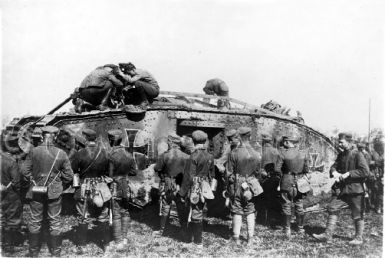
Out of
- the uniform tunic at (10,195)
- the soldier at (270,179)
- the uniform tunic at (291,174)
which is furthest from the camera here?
the soldier at (270,179)

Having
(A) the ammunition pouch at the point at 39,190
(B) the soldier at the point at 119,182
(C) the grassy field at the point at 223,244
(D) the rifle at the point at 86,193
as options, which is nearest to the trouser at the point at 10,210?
(C) the grassy field at the point at 223,244

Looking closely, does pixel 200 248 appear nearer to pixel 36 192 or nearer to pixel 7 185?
pixel 36 192

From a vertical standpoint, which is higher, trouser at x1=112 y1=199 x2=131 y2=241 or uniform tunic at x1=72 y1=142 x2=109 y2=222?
uniform tunic at x1=72 y1=142 x2=109 y2=222

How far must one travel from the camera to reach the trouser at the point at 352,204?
262 inches

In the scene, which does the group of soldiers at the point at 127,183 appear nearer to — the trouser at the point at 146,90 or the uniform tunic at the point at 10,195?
the uniform tunic at the point at 10,195

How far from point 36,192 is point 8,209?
99cm

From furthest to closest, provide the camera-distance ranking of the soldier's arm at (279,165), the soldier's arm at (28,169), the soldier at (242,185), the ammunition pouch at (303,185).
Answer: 1. the soldier's arm at (279,165)
2. the ammunition pouch at (303,185)
3. the soldier at (242,185)
4. the soldier's arm at (28,169)

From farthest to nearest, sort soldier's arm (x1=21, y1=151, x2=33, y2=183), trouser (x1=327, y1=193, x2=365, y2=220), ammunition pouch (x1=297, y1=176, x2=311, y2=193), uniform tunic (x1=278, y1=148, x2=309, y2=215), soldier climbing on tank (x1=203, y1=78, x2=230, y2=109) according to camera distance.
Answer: soldier climbing on tank (x1=203, y1=78, x2=230, y2=109)
uniform tunic (x1=278, y1=148, x2=309, y2=215)
ammunition pouch (x1=297, y1=176, x2=311, y2=193)
trouser (x1=327, y1=193, x2=365, y2=220)
soldier's arm (x1=21, y1=151, x2=33, y2=183)

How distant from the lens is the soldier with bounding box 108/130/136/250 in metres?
6.24

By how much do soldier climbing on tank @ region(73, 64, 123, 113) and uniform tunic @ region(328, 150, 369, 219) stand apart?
5.00 m

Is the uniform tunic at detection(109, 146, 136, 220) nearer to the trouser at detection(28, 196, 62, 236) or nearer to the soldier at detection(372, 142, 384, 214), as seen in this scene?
the trouser at detection(28, 196, 62, 236)

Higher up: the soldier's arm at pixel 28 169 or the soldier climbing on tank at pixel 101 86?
the soldier climbing on tank at pixel 101 86

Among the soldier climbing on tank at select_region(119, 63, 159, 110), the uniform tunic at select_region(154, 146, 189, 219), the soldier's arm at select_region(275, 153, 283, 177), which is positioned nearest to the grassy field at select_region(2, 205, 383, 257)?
the uniform tunic at select_region(154, 146, 189, 219)

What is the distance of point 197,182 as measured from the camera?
21.2ft
